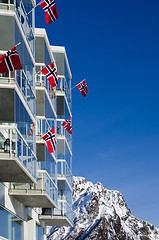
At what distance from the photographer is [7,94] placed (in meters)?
21.0

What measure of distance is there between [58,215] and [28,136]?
46.0 ft

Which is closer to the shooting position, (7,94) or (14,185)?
(7,94)

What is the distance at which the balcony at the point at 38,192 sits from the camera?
26.4 m

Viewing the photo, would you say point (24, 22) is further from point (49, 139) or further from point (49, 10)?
point (49, 139)

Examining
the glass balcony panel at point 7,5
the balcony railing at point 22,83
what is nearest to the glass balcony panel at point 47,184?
the balcony railing at point 22,83

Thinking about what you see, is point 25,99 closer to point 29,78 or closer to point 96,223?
point 29,78

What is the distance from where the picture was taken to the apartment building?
69.4ft

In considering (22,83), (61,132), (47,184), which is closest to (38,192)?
(47,184)

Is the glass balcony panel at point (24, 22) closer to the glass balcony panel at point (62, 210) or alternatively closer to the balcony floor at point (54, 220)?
the balcony floor at point (54, 220)

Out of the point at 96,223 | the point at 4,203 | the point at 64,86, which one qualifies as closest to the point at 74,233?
the point at 96,223

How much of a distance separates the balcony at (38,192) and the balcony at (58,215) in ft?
15.4

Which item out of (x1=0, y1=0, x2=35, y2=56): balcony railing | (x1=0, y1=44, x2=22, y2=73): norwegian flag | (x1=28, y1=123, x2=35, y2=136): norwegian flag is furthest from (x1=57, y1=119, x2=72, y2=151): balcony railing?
(x1=0, y1=44, x2=22, y2=73): norwegian flag

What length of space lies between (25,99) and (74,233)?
170 metres

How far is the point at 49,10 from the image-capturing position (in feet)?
82.8
